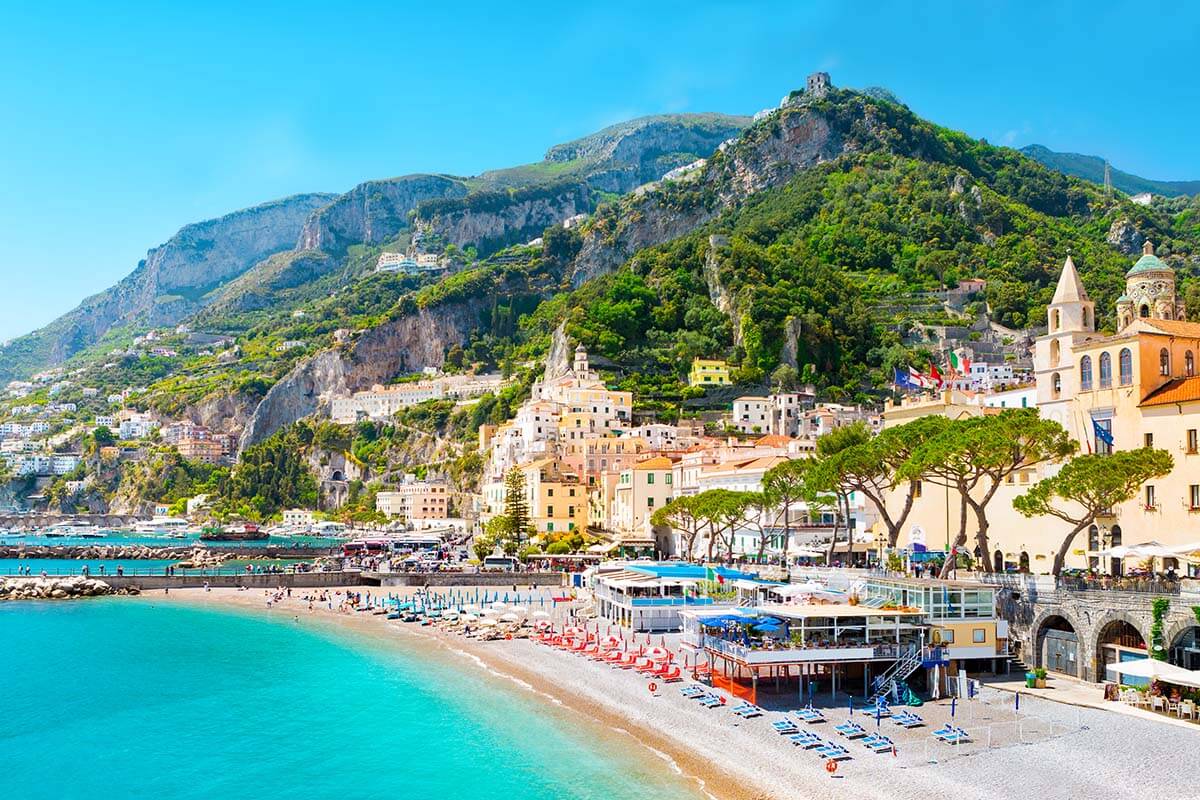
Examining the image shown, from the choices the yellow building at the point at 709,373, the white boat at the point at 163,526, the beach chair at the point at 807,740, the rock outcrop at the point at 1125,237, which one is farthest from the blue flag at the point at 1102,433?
the white boat at the point at 163,526

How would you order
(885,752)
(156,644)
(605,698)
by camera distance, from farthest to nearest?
1. (156,644)
2. (605,698)
3. (885,752)

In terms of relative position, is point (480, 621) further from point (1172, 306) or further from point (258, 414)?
point (258, 414)

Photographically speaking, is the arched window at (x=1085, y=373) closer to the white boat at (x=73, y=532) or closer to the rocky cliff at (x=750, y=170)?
the white boat at (x=73, y=532)

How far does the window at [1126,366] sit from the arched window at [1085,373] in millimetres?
1426

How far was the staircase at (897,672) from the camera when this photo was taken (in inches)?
1250

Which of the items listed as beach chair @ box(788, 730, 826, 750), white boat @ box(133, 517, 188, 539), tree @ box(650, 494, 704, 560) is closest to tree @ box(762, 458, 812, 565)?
tree @ box(650, 494, 704, 560)

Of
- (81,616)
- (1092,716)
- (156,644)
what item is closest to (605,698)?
(1092,716)

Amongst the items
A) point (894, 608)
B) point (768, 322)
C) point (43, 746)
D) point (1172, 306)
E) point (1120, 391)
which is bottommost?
point (43, 746)

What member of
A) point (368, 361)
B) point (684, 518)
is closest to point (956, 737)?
point (684, 518)

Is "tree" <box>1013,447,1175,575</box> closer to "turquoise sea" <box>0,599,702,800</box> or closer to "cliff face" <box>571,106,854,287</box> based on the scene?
"turquoise sea" <box>0,599,702,800</box>

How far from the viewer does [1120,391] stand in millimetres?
38156

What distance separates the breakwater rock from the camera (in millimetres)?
67438

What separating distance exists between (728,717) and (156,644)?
31034mm

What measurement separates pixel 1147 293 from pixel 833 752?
3697 centimetres
